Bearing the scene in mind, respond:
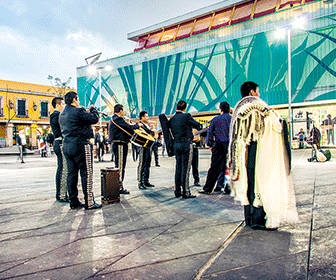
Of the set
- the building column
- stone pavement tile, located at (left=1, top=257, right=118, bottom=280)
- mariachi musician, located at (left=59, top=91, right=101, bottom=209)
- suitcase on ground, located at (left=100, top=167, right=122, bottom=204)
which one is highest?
the building column

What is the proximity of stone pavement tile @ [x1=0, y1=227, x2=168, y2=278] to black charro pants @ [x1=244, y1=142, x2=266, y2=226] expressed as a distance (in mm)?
1075

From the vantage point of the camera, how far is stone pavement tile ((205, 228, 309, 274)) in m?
2.46

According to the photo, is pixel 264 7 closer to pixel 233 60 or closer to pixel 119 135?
pixel 233 60

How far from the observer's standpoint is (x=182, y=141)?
5469 millimetres

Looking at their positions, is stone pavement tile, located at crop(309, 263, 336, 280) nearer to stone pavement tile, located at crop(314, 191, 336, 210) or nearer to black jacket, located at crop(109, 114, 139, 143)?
stone pavement tile, located at crop(314, 191, 336, 210)

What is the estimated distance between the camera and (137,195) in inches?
223

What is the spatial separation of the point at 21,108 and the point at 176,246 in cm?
4872

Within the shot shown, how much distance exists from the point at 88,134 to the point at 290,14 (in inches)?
1080

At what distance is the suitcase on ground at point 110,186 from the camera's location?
4.88 meters

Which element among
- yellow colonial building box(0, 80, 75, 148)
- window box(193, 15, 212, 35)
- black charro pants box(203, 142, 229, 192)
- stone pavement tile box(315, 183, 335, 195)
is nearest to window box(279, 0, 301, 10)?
window box(193, 15, 212, 35)

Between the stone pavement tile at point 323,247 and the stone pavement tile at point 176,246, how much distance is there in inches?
33.2

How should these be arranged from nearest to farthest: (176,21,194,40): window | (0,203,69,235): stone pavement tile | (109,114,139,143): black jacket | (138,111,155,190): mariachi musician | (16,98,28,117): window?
1. (0,203,69,235): stone pavement tile
2. (109,114,139,143): black jacket
3. (138,111,155,190): mariachi musician
4. (176,21,194,40): window
5. (16,98,28,117): window

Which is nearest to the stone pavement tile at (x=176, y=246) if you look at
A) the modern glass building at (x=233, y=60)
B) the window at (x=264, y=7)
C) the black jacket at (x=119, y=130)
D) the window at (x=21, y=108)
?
the black jacket at (x=119, y=130)

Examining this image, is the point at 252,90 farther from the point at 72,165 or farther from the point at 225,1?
the point at 225,1
